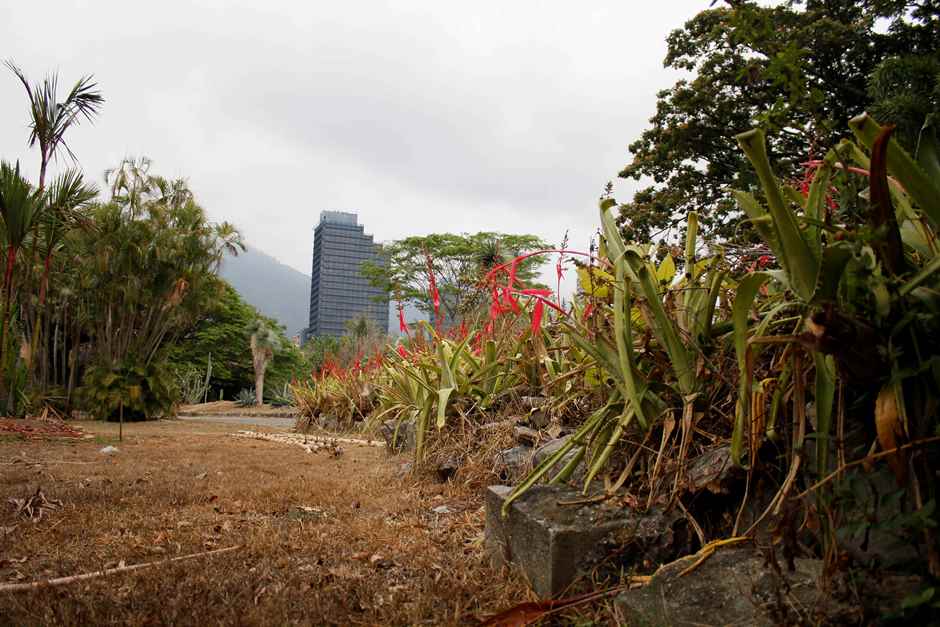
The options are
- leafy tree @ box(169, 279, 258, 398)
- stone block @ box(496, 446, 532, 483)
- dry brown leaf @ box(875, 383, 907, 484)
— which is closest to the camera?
dry brown leaf @ box(875, 383, 907, 484)

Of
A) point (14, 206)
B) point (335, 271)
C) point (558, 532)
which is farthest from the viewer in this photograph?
point (335, 271)

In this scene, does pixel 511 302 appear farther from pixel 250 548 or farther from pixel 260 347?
pixel 260 347

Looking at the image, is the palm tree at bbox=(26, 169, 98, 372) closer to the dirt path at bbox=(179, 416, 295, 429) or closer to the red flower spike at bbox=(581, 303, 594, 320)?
the dirt path at bbox=(179, 416, 295, 429)

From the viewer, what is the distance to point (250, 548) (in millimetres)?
2020

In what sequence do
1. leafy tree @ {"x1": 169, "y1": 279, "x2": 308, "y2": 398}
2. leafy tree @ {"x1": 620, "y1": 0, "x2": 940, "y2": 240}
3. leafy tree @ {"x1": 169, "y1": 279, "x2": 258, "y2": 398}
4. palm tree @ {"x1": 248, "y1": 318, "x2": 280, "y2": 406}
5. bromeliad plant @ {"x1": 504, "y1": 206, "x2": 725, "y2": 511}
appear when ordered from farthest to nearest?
leafy tree @ {"x1": 169, "y1": 279, "x2": 258, "y2": 398} < leafy tree @ {"x1": 169, "y1": 279, "x2": 308, "y2": 398} < palm tree @ {"x1": 248, "y1": 318, "x2": 280, "y2": 406} < leafy tree @ {"x1": 620, "y1": 0, "x2": 940, "y2": 240} < bromeliad plant @ {"x1": 504, "y1": 206, "x2": 725, "y2": 511}

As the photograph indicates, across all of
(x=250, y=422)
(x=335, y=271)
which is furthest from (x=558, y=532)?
(x=335, y=271)

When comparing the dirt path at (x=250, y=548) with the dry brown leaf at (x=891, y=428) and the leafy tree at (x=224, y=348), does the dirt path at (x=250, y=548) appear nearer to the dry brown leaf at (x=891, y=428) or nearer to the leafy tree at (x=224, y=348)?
the dry brown leaf at (x=891, y=428)

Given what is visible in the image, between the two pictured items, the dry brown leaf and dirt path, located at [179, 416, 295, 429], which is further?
dirt path, located at [179, 416, 295, 429]

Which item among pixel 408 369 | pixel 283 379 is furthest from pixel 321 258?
pixel 408 369

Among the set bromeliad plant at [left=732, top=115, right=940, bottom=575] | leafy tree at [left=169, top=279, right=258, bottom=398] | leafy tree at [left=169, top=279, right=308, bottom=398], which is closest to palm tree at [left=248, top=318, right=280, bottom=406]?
leafy tree at [left=169, top=279, right=308, bottom=398]

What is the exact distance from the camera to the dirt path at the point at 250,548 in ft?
4.83

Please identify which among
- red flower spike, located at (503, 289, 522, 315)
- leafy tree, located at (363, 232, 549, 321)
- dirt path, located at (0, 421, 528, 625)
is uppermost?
leafy tree, located at (363, 232, 549, 321)

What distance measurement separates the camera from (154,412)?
39.7 ft

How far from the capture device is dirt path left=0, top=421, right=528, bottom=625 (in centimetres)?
147
